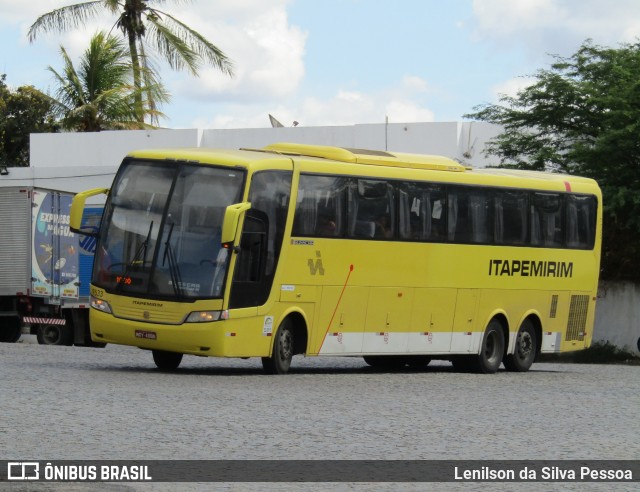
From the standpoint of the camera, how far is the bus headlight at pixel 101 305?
20.3 meters

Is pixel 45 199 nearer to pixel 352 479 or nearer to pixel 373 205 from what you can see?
pixel 373 205

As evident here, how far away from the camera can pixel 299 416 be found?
14695 millimetres

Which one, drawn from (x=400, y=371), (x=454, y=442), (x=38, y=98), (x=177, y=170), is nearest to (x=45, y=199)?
(x=400, y=371)

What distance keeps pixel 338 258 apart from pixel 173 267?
297cm

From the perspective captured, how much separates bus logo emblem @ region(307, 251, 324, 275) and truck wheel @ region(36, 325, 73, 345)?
1392 centimetres

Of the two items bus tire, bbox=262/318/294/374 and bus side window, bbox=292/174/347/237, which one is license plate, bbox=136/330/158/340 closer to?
bus tire, bbox=262/318/294/374

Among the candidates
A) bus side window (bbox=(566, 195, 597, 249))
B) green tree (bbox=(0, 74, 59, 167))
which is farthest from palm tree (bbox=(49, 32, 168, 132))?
bus side window (bbox=(566, 195, 597, 249))

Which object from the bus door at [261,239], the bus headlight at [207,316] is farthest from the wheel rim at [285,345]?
the bus headlight at [207,316]

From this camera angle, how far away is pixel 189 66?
159 feet

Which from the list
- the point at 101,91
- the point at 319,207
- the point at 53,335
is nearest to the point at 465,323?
the point at 319,207

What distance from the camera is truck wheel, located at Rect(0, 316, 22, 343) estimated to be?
110 ft

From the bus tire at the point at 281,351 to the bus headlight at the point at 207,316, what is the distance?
49.7 inches

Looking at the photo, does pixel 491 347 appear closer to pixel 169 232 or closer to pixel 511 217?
pixel 511 217

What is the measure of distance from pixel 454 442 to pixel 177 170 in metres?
8.39
